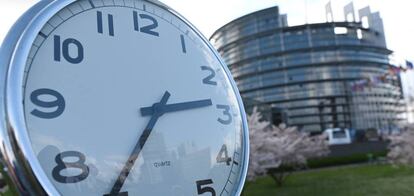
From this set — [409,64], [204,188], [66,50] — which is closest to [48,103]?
[66,50]

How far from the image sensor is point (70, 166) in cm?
102

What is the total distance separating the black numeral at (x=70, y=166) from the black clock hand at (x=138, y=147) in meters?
0.10

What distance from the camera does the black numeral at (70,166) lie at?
1.00m

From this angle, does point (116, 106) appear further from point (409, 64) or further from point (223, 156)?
point (409, 64)

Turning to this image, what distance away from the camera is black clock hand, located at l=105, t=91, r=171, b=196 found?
1.09m

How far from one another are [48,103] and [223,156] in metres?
0.65

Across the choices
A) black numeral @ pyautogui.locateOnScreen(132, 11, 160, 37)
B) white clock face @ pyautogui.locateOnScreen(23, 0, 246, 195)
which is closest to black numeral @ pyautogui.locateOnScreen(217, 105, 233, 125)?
white clock face @ pyautogui.locateOnScreen(23, 0, 246, 195)

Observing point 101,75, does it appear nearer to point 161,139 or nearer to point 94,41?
point 94,41

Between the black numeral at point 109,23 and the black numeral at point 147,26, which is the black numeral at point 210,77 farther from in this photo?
the black numeral at point 109,23

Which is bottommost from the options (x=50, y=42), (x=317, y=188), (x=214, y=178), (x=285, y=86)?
(x=317, y=188)

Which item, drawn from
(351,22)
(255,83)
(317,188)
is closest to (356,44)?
(351,22)

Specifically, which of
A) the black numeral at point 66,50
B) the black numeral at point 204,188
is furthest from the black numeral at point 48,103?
the black numeral at point 204,188

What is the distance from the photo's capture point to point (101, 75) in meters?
1.16

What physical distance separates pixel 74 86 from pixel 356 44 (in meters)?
64.7
